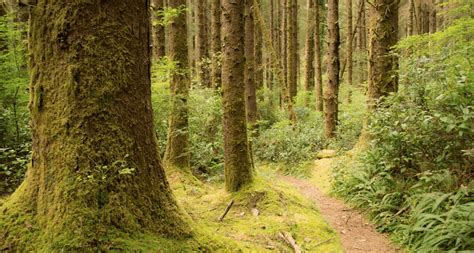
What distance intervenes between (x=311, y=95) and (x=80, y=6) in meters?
18.7

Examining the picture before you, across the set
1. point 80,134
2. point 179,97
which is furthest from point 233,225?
point 179,97

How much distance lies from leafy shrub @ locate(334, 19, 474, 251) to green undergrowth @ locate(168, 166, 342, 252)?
3.53ft

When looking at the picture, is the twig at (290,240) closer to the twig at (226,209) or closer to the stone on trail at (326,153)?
the twig at (226,209)

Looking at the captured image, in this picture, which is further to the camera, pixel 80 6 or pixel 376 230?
pixel 376 230

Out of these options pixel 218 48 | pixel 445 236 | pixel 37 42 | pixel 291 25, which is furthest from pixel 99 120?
pixel 291 25

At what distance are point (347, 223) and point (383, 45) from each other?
4.37 m

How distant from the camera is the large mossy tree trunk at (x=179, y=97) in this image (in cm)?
725

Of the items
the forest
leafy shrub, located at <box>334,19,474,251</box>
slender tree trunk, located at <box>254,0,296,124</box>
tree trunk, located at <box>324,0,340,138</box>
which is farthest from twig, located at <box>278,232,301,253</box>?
tree trunk, located at <box>324,0,340,138</box>

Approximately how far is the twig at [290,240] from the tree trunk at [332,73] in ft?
25.9

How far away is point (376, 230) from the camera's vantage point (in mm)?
5391

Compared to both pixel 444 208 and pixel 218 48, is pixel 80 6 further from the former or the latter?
pixel 218 48

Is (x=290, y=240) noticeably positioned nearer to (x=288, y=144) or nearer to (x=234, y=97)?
(x=234, y=97)

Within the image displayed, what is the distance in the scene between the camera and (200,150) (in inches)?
372

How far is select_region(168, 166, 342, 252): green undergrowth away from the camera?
13.9ft
